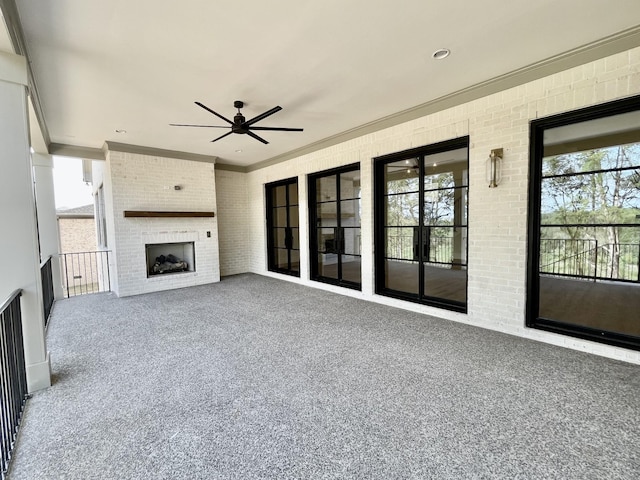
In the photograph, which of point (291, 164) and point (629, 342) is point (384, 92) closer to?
point (291, 164)

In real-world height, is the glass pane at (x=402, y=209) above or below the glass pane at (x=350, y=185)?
below

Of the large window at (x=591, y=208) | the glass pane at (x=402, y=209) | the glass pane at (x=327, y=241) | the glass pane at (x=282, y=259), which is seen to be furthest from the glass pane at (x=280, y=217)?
the large window at (x=591, y=208)

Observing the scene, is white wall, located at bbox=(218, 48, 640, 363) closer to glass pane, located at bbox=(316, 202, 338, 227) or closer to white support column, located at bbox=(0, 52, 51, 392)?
glass pane, located at bbox=(316, 202, 338, 227)

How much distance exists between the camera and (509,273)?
3424 millimetres

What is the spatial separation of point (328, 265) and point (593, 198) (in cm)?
447

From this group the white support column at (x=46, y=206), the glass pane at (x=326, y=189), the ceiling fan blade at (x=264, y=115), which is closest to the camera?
the ceiling fan blade at (x=264, y=115)

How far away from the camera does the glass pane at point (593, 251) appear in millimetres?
3986

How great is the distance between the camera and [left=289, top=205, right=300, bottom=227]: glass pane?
6841mm

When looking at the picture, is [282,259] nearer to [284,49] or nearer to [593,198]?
[284,49]

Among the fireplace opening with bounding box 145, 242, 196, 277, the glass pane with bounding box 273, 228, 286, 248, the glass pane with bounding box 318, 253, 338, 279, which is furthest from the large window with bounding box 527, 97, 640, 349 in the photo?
the fireplace opening with bounding box 145, 242, 196, 277

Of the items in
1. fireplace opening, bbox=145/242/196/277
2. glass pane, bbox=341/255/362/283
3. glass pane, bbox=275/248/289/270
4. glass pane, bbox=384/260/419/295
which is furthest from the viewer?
glass pane, bbox=275/248/289/270

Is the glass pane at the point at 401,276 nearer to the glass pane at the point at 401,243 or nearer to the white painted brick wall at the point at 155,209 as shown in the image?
the glass pane at the point at 401,243

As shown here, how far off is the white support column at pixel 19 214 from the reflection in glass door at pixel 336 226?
14.0 feet

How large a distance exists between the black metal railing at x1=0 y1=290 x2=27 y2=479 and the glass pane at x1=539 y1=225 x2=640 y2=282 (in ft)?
17.1
